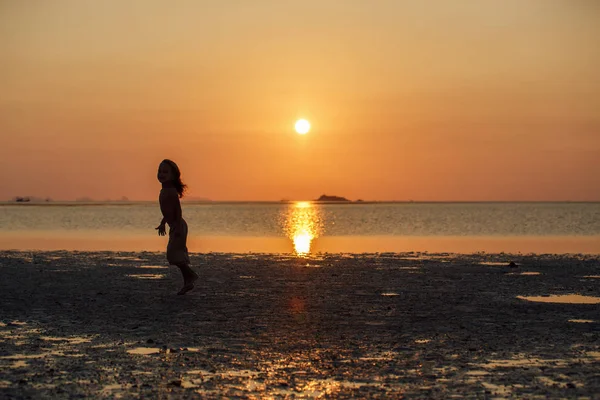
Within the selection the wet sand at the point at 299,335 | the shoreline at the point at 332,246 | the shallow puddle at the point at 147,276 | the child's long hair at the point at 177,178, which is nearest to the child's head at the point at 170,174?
the child's long hair at the point at 177,178

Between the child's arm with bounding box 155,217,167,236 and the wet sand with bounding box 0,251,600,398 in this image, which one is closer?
the wet sand with bounding box 0,251,600,398

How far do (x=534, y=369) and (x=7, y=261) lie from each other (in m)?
23.9

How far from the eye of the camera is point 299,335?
43.1ft

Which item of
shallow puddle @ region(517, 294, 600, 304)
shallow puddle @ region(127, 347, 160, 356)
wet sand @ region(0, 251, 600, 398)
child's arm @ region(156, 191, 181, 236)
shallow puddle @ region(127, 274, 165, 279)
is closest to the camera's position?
wet sand @ region(0, 251, 600, 398)

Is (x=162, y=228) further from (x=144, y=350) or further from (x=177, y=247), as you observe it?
(x=144, y=350)

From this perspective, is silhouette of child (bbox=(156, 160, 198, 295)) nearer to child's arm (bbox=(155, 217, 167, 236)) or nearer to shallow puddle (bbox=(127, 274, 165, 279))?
Answer: child's arm (bbox=(155, 217, 167, 236))

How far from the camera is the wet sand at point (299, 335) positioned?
9.55 m

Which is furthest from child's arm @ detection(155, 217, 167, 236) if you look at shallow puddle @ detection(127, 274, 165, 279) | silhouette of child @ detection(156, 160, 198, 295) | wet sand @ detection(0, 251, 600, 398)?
shallow puddle @ detection(127, 274, 165, 279)

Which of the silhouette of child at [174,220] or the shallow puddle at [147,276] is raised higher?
the silhouette of child at [174,220]

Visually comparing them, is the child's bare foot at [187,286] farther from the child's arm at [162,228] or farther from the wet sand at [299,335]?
the child's arm at [162,228]

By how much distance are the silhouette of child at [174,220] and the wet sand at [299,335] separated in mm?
691

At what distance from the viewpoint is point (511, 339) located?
12.8m

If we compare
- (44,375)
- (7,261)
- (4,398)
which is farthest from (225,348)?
(7,261)

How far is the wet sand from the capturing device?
9.55 meters
